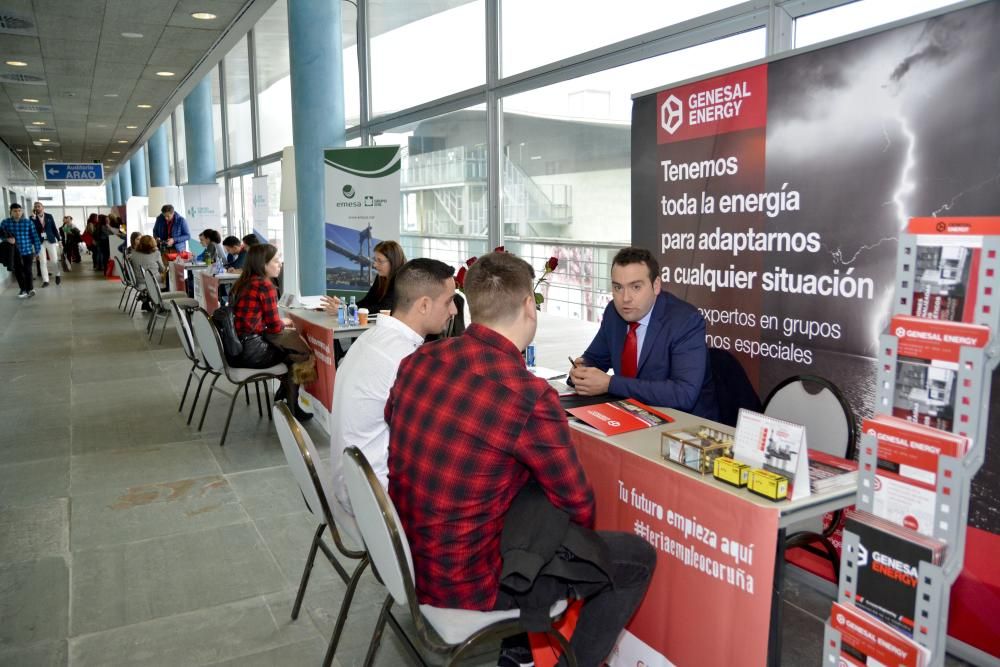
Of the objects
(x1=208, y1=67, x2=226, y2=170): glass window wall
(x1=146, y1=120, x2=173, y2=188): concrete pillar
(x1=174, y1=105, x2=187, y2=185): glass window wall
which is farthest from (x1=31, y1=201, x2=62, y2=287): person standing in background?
(x1=208, y1=67, x2=226, y2=170): glass window wall

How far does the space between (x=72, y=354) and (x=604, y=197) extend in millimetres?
6110

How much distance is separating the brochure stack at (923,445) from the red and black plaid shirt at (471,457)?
2.08ft

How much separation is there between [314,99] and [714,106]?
17.3 ft

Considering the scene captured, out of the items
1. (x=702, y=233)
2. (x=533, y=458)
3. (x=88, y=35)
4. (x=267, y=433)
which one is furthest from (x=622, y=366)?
(x=88, y=35)

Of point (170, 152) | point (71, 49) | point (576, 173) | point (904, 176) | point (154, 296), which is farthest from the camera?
point (170, 152)

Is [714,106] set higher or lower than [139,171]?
lower

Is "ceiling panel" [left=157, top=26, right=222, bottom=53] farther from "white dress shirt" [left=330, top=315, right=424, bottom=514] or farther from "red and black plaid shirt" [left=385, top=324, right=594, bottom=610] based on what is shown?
"red and black plaid shirt" [left=385, top=324, right=594, bottom=610]

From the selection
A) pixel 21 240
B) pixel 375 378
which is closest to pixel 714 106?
pixel 375 378

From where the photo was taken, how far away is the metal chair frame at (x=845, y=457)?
2.31 m

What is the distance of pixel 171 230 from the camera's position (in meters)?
11.6

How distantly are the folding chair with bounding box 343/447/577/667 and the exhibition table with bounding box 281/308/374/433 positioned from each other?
8.79 feet

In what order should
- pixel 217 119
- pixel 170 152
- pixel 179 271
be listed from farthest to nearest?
pixel 170 152 → pixel 217 119 → pixel 179 271

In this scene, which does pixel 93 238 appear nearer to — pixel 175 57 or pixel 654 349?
pixel 175 57

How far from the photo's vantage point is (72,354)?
7570 mm
